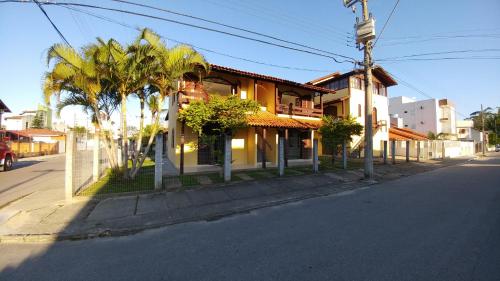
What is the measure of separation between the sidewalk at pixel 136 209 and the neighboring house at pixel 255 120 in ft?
11.5

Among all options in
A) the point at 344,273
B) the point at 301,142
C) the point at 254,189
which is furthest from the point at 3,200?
the point at 301,142

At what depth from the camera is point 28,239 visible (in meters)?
4.72

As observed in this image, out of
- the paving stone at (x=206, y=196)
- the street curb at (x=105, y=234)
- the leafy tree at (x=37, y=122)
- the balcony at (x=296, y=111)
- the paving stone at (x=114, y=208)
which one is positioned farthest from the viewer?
the leafy tree at (x=37, y=122)

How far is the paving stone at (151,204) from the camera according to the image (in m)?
6.48

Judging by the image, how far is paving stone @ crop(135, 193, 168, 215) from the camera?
6.48m

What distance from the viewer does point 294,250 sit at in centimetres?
396

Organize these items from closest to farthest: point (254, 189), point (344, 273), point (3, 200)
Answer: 1. point (344, 273)
2. point (3, 200)
3. point (254, 189)

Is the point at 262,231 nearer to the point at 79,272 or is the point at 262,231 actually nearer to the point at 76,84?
the point at 79,272

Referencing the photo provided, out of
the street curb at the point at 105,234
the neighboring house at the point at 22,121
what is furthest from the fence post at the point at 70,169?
the neighboring house at the point at 22,121

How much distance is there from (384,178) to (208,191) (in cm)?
956

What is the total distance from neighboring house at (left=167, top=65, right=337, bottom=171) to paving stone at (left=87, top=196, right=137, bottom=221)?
4.79m

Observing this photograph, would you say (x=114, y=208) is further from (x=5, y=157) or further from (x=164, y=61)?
(x=5, y=157)

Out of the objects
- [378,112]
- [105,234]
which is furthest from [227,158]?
[378,112]

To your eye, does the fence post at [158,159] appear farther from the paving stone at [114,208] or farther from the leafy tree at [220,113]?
the leafy tree at [220,113]
